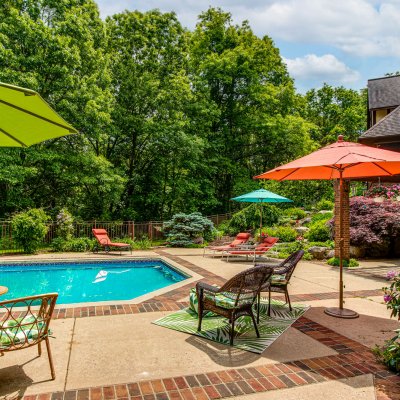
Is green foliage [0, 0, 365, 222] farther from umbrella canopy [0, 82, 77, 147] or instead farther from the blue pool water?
umbrella canopy [0, 82, 77, 147]

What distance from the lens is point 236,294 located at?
4289 millimetres

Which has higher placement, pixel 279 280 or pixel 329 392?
pixel 279 280

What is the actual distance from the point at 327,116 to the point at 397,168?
3464 centimetres

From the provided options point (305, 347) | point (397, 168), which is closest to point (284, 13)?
point (397, 168)

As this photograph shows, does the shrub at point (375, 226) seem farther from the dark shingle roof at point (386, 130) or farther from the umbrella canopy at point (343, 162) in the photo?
the umbrella canopy at point (343, 162)

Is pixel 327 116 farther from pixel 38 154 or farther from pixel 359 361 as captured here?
pixel 359 361

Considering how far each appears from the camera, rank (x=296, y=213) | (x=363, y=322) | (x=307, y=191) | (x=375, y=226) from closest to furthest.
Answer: (x=363, y=322)
(x=375, y=226)
(x=296, y=213)
(x=307, y=191)

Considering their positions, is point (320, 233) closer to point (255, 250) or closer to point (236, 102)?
Answer: point (255, 250)

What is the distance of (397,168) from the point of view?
19.4ft

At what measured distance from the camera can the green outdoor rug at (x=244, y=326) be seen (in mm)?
4230

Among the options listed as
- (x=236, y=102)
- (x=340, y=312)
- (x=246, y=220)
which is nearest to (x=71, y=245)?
(x=246, y=220)

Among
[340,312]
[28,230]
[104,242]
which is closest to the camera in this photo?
[340,312]

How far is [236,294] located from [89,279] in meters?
6.77

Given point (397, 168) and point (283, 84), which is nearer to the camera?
point (397, 168)
